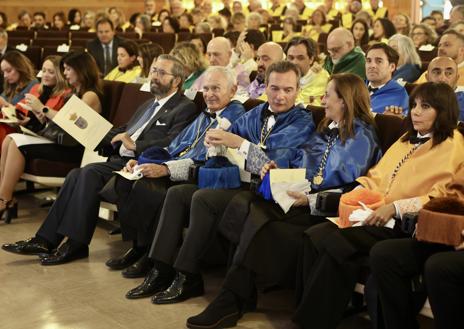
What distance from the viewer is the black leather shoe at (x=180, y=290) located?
147 inches

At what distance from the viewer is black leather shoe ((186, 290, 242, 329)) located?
3.39 m

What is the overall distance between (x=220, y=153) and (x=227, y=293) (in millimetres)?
778

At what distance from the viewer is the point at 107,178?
14.5 ft

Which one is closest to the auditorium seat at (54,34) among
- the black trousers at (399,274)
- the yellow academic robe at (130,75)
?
the yellow academic robe at (130,75)

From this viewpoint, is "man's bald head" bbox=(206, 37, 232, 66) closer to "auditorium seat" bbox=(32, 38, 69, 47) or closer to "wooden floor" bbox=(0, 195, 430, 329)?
"wooden floor" bbox=(0, 195, 430, 329)

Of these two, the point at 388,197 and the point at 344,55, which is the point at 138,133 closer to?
the point at 388,197

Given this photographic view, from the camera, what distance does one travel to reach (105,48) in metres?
9.26

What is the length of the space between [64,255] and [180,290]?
912 mm

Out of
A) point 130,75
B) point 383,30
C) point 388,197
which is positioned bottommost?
point 388,197

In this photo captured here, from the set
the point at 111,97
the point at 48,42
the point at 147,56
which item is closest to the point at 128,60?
the point at 147,56

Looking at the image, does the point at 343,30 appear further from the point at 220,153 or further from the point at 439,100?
the point at 439,100

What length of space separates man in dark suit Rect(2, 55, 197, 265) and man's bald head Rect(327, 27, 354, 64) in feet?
5.48

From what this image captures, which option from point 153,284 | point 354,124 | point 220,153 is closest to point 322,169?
point 354,124

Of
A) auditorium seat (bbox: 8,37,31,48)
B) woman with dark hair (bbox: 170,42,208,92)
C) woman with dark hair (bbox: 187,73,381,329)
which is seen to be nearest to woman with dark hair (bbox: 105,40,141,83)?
woman with dark hair (bbox: 170,42,208,92)
